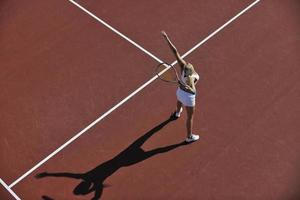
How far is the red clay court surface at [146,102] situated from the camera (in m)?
9.56

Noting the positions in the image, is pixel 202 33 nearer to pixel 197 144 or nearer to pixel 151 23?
pixel 151 23

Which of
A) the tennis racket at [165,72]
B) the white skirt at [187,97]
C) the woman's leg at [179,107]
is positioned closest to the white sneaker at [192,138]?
the woman's leg at [179,107]

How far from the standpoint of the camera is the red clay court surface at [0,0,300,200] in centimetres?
956

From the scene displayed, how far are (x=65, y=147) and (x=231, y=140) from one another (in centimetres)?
368

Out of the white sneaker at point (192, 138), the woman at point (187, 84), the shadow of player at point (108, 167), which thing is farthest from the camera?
the white sneaker at point (192, 138)

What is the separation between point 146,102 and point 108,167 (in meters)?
1.96

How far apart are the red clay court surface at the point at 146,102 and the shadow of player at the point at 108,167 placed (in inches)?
0.9

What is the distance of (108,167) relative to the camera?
9.78 metres

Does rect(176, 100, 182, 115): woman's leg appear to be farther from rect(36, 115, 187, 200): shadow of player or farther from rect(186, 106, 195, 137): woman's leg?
rect(36, 115, 187, 200): shadow of player

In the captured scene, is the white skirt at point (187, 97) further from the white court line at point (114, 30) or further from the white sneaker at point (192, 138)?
the white court line at point (114, 30)

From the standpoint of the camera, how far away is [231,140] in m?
10.1

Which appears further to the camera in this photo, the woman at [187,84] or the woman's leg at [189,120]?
the woman's leg at [189,120]

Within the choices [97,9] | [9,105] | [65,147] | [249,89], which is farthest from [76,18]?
[249,89]

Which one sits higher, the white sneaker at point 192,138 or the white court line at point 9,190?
the white court line at point 9,190
